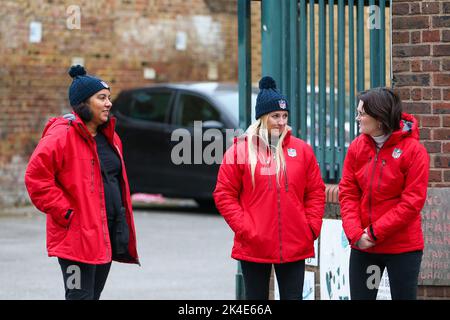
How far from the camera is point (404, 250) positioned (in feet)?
21.4

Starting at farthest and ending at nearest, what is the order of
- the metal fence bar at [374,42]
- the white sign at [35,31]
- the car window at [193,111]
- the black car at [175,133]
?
the white sign at [35,31]
the car window at [193,111]
the black car at [175,133]
the metal fence bar at [374,42]

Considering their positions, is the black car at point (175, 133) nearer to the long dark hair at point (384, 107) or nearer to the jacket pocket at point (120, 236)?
the jacket pocket at point (120, 236)

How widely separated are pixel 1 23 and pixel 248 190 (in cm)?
1071

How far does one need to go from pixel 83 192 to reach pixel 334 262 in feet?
7.80

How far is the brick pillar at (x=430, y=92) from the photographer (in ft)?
26.0

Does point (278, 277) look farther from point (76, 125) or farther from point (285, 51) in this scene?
point (285, 51)

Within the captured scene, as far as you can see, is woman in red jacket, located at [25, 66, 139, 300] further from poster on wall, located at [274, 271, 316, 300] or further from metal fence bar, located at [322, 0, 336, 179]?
metal fence bar, located at [322, 0, 336, 179]

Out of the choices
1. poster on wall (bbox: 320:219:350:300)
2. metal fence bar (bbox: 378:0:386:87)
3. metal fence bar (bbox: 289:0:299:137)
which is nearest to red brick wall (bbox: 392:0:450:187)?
metal fence bar (bbox: 378:0:386:87)

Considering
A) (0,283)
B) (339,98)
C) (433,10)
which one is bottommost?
Answer: (0,283)

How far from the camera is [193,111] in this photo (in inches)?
637

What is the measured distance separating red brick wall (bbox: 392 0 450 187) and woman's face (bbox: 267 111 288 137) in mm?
1549

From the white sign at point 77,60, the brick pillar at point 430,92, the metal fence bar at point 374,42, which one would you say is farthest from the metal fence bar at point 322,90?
the white sign at point 77,60

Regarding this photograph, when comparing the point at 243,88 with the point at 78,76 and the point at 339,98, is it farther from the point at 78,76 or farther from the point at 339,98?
the point at 78,76
